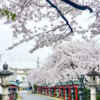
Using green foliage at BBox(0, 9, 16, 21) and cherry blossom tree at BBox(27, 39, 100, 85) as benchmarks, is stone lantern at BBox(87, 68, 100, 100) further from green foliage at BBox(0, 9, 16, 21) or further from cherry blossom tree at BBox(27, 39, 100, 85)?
cherry blossom tree at BBox(27, 39, 100, 85)

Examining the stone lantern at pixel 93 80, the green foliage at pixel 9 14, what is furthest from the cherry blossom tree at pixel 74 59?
the green foliage at pixel 9 14

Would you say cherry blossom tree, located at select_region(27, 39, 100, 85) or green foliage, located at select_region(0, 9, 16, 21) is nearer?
green foliage, located at select_region(0, 9, 16, 21)

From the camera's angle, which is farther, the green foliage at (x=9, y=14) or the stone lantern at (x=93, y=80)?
the stone lantern at (x=93, y=80)

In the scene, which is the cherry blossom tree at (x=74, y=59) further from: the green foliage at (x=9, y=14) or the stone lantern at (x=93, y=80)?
the green foliage at (x=9, y=14)

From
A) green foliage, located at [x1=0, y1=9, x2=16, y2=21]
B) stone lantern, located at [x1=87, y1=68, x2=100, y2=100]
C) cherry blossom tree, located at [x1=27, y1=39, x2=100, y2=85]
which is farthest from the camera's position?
cherry blossom tree, located at [x1=27, y1=39, x2=100, y2=85]

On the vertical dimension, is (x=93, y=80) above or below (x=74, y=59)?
below

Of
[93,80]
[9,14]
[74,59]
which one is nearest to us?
Answer: [9,14]

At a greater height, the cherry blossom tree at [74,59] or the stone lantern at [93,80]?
the cherry blossom tree at [74,59]

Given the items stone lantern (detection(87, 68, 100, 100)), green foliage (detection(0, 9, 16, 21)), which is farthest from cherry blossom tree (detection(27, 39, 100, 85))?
green foliage (detection(0, 9, 16, 21))

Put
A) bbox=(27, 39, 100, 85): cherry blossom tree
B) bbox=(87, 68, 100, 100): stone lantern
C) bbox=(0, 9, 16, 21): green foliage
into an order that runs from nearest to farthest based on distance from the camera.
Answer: bbox=(0, 9, 16, 21): green foliage
bbox=(87, 68, 100, 100): stone lantern
bbox=(27, 39, 100, 85): cherry blossom tree

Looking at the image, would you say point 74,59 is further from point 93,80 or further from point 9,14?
point 9,14

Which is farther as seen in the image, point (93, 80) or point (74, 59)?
point (74, 59)

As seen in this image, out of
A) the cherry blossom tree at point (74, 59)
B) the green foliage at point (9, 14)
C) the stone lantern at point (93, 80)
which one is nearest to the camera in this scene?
the green foliage at point (9, 14)

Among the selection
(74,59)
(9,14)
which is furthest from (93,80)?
(74,59)
